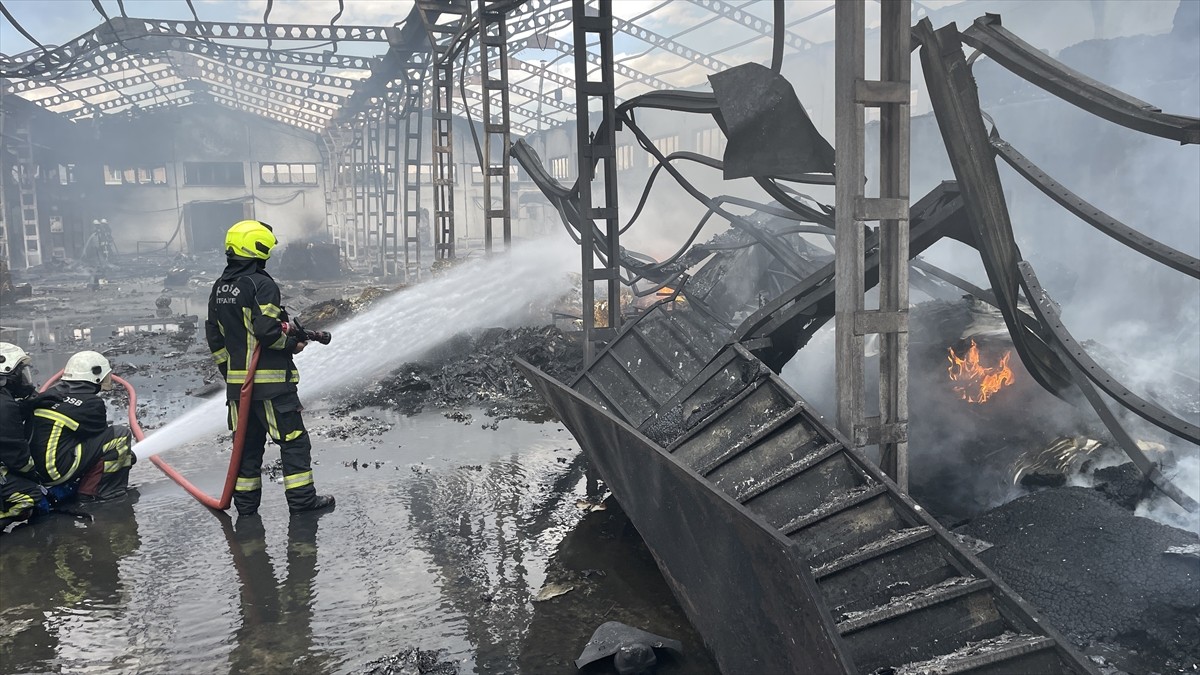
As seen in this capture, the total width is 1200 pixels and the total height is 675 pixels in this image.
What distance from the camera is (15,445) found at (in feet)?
15.9

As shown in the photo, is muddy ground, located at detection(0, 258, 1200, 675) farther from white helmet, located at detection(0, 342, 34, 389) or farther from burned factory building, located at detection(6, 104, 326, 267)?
burned factory building, located at detection(6, 104, 326, 267)

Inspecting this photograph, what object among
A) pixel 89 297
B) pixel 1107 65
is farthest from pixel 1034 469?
pixel 89 297

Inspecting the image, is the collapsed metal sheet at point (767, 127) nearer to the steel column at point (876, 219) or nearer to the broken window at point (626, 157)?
the steel column at point (876, 219)

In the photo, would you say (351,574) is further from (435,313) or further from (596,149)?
(435,313)

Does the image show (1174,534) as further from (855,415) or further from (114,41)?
(114,41)

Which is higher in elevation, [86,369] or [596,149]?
[596,149]

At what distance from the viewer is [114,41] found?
18578 mm

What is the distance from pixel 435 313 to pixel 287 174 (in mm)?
31547

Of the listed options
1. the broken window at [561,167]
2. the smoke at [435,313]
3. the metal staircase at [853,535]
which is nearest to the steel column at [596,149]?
the metal staircase at [853,535]

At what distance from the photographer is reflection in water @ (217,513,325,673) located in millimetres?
3422

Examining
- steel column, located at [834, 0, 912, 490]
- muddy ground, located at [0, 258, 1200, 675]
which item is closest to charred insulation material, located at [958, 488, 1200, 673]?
muddy ground, located at [0, 258, 1200, 675]

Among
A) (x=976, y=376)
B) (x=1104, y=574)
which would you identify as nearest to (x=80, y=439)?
(x=1104, y=574)

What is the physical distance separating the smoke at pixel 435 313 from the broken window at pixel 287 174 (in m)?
29.4

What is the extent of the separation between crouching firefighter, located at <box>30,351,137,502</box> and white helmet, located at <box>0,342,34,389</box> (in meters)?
0.17
